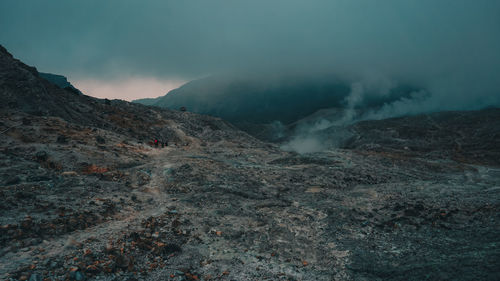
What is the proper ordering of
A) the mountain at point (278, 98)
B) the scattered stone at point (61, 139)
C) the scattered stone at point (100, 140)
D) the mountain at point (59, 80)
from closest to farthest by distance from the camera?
the scattered stone at point (61, 139)
the scattered stone at point (100, 140)
the mountain at point (59, 80)
the mountain at point (278, 98)

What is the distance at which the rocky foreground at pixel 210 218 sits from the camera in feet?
29.1

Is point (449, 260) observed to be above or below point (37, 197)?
below

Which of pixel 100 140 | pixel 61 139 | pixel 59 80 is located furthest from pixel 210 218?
pixel 59 80

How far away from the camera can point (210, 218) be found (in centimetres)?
1404

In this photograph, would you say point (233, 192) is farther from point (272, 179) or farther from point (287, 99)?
point (287, 99)

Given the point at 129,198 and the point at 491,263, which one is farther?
the point at 129,198

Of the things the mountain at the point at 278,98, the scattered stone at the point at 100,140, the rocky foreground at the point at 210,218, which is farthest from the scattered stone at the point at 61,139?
the mountain at the point at 278,98

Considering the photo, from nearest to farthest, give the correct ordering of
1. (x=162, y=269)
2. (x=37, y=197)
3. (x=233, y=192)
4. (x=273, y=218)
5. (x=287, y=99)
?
1. (x=162, y=269)
2. (x=37, y=197)
3. (x=273, y=218)
4. (x=233, y=192)
5. (x=287, y=99)

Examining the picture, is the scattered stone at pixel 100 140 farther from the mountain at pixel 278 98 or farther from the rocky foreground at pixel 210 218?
the mountain at pixel 278 98

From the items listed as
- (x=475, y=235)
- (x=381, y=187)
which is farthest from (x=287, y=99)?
(x=475, y=235)

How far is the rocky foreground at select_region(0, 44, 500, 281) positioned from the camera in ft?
29.1

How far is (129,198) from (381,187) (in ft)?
73.3

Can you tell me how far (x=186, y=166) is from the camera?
24047 mm

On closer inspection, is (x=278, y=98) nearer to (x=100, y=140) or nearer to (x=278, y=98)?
(x=278, y=98)
